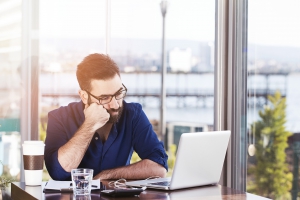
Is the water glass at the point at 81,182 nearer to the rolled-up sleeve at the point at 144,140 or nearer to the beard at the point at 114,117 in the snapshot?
the rolled-up sleeve at the point at 144,140

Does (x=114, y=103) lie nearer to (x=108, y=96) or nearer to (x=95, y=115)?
(x=108, y=96)

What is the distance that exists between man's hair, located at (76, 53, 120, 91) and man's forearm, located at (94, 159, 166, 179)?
0.82m

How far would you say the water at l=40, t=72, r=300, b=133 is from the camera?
3.93 meters

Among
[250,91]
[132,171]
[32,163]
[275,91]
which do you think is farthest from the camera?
[250,91]

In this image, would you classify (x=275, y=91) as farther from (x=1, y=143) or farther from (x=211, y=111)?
(x=1, y=143)

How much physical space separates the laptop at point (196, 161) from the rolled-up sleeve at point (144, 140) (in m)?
0.77

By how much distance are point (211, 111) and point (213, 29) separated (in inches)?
27.8

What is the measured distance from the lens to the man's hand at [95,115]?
400cm

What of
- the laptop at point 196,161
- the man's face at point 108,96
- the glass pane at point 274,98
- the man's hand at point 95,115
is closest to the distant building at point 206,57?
the glass pane at point 274,98

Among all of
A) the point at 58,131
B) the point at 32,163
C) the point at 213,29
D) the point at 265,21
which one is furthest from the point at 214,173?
the point at 213,29

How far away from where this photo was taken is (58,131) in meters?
3.80

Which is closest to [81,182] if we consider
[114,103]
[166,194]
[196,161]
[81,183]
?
[81,183]

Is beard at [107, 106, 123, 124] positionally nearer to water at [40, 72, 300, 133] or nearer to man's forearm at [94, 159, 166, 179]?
water at [40, 72, 300, 133]

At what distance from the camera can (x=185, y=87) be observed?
4.56 metres
